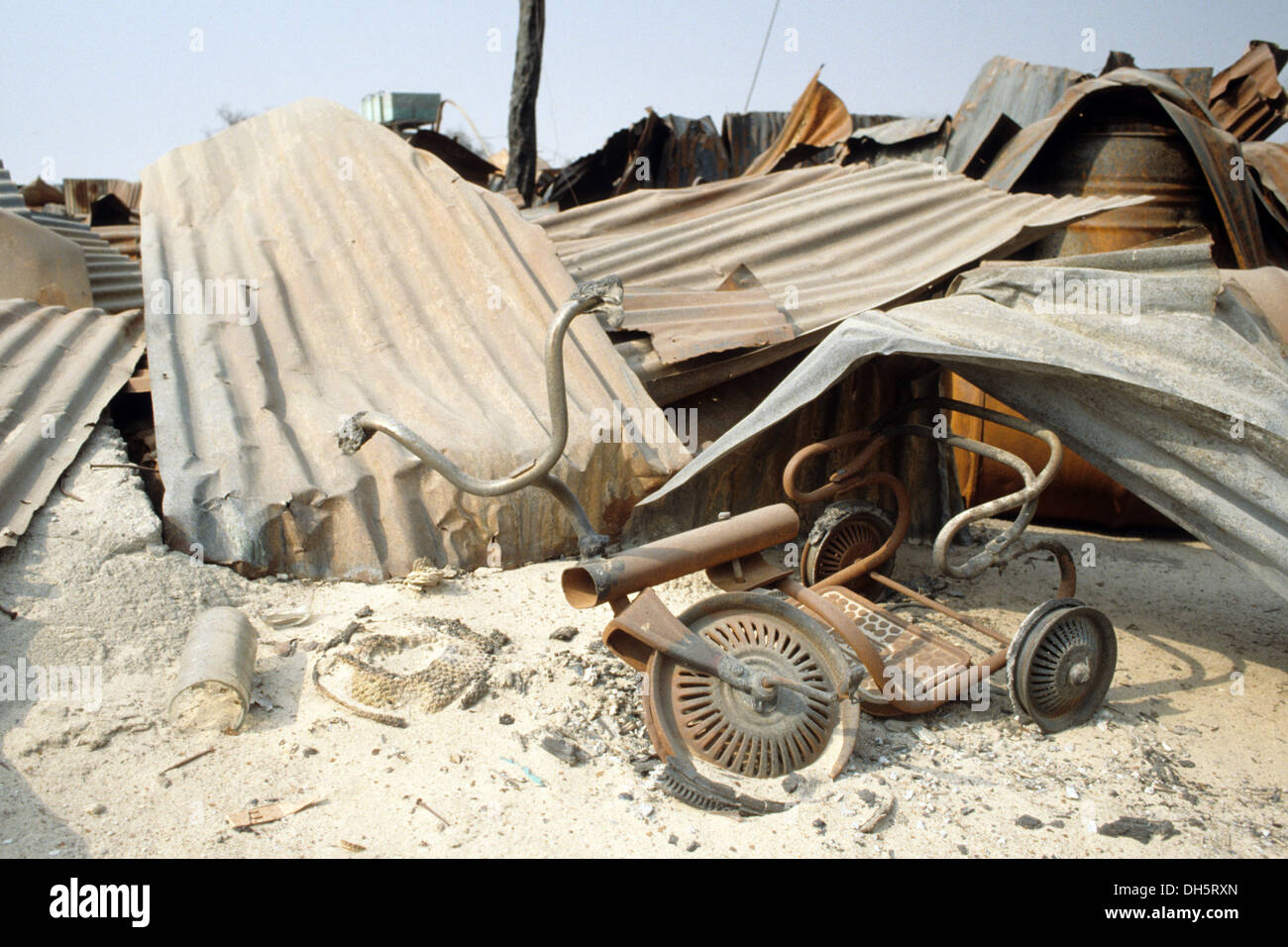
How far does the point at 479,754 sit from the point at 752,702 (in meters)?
0.88

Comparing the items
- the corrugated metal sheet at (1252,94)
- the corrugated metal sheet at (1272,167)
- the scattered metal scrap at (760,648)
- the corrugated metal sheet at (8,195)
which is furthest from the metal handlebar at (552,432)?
the corrugated metal sheet at (1252,94)

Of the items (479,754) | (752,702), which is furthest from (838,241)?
(479,754)

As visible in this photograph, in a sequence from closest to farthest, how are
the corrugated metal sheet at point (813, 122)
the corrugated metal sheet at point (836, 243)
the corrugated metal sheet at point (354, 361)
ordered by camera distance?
the corrugated metal sheet at point (354, 361) → the corrugated metal sheet at point (836, 243) → the corrugated metal sheet at point (813, 122)

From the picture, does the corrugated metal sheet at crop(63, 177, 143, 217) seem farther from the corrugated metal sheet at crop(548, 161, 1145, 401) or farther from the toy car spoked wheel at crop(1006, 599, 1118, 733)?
the toy car spoked wheel at crop(1006, 599, 1118, 733)

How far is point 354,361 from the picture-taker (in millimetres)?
4438

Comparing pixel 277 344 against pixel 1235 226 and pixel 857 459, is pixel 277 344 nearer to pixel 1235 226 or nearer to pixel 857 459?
pixel 857 459

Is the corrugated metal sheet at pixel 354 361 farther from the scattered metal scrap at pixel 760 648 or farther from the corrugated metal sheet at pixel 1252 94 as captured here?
the corrugated metal sheet at pixel 1252 94

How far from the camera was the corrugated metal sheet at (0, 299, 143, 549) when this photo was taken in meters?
3.48

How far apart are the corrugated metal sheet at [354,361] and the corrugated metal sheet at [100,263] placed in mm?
1751

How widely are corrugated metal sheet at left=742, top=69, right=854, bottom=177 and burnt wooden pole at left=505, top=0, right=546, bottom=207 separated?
10.4ft

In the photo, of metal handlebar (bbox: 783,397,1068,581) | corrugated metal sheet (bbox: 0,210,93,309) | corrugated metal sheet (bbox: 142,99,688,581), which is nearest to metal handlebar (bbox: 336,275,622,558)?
corrugated metal sheet (bbox: 142,99,688,581)

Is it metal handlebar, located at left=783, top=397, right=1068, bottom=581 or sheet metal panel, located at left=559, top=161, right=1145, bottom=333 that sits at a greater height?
sheet metal panel, located at left=559, top=161, right=1145, bottom=333

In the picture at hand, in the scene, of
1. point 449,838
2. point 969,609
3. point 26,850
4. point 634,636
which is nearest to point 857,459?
point 969,609

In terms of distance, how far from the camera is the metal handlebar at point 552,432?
2.74 meters
